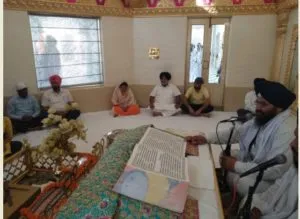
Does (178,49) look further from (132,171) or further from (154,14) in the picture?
(132,171)

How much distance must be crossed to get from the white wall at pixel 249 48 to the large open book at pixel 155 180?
13.3 feet

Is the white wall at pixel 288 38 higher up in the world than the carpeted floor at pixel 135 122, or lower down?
higher up

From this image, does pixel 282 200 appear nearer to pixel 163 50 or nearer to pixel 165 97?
pixel 165 97

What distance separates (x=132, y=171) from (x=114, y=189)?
0.11m

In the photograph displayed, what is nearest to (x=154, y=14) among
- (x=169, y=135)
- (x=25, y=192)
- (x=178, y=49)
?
(x=178, y=49)

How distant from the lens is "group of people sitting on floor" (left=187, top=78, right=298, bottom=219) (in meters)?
1.25

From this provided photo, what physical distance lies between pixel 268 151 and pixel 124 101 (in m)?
3.58

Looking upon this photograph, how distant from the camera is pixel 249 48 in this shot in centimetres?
473

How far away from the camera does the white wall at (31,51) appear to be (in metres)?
3.99

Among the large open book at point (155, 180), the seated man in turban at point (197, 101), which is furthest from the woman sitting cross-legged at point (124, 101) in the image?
the large open book at point (155, 180)

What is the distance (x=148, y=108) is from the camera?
5.27 meters

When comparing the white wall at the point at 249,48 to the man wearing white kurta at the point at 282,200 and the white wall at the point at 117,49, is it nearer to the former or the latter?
the white wall at the point at 117,49

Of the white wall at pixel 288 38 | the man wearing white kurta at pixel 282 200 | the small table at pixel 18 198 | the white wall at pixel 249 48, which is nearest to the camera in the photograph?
the man wearing white kurta at pixel 282 200

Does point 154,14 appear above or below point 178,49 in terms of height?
above
